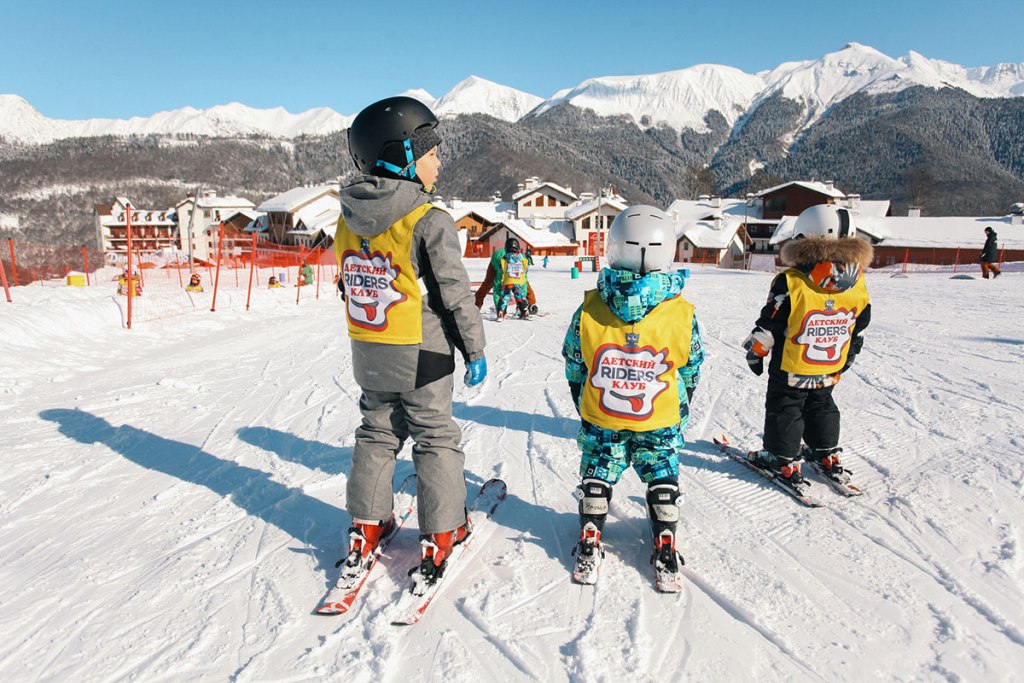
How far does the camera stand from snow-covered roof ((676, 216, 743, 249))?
39.8 meters

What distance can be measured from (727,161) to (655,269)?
582 feet

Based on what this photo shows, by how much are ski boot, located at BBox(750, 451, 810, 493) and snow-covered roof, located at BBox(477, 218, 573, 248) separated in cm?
4147

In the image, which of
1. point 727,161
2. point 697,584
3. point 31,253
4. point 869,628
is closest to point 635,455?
point 697,584

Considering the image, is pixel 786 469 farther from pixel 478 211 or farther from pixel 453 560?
pixel 478 211

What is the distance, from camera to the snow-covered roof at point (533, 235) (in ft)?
148

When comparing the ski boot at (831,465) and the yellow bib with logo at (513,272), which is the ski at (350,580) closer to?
the ski boot at (831,465)

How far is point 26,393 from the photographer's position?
5371 millimetres

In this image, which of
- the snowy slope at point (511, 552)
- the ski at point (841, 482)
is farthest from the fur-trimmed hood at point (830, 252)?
the snowy slope at point (511, 552)

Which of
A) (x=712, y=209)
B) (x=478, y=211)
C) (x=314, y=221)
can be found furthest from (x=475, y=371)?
(x=712, y=209)

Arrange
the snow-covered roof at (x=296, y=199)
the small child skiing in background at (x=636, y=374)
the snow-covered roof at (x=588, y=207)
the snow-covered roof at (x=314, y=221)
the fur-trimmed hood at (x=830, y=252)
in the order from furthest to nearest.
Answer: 1. the snow-covered roof at (x=296, y=199)
2. the snow-covered roof at (x=588, y=207)
3. the snow-covered roof at (x=314, y=221)
4. the fur-trimmed hood at (x=830, y=252)
5. the small child skiing in background at (x=636, y=374)

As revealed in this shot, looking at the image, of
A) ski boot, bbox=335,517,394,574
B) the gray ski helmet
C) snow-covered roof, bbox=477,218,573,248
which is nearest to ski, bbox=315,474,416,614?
ski boot, bbox=335,517,394,574

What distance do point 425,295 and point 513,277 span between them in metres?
8.01

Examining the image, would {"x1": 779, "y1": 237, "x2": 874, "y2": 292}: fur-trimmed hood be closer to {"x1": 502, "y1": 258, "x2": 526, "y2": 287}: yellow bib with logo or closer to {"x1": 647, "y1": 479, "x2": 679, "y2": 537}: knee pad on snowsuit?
{"x1": 647, "y1": 479, "x2": 679, "y2": 537}: knee pad on snowsuit

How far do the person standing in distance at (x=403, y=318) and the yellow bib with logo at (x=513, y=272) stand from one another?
775cm
